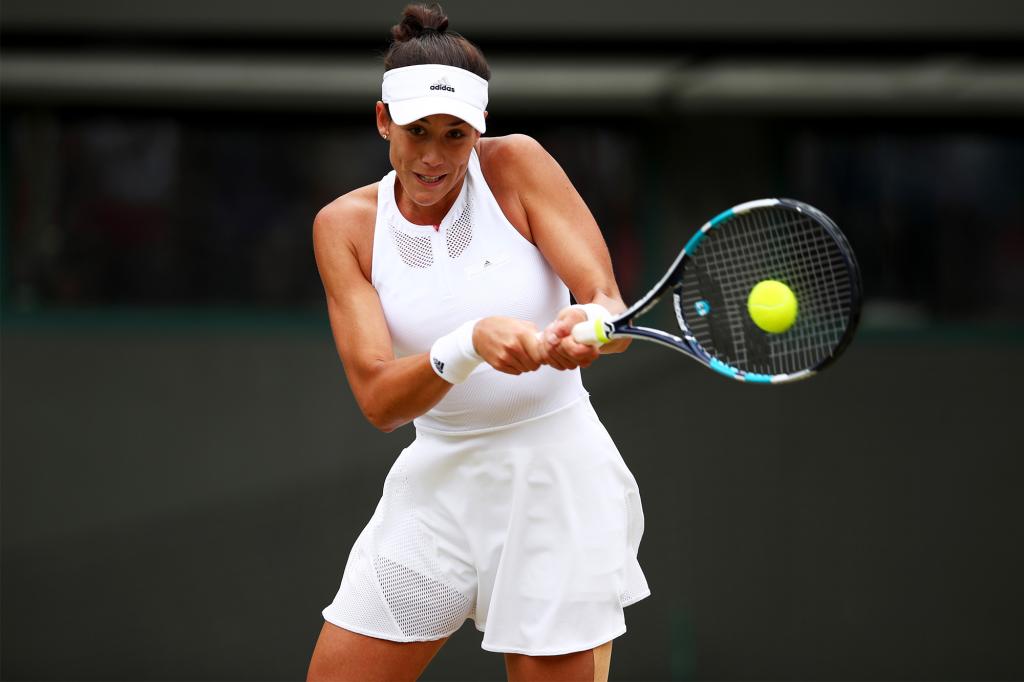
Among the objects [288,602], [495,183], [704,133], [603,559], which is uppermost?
[704,133]

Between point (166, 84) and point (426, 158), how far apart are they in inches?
107

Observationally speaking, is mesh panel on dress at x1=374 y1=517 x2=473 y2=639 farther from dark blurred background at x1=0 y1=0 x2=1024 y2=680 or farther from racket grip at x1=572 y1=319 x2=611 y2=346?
dark blurred background at x1=0 y1=0 x2=1024 y2=680

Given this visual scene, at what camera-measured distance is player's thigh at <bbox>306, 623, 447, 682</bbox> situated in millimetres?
2518

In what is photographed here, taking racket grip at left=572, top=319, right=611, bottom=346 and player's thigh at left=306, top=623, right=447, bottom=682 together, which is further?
player's thigh at left=306, top=623, right=447, bottom=682

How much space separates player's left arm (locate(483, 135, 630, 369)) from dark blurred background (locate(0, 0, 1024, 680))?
88.5 inches

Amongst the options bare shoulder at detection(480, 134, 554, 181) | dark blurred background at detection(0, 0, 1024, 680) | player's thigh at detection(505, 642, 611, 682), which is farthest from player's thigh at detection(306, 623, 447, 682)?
dark blurred background at detection(0, 0, 1024, 680)

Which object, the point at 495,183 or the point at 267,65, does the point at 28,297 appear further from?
the point at 495,183

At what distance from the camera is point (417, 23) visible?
2484 millimetres

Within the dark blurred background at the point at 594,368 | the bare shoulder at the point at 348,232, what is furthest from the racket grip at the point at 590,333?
the dark blurred background at the point at 594,368

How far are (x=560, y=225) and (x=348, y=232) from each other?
1.30 feet

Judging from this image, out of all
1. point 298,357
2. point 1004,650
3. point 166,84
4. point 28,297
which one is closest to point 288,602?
point 298,357

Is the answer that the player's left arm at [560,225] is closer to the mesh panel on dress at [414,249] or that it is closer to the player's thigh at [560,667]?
the mesh panel on dress at [414,249]

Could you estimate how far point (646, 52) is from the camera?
186 inches

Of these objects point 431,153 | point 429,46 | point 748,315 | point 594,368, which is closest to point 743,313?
point 748,315
